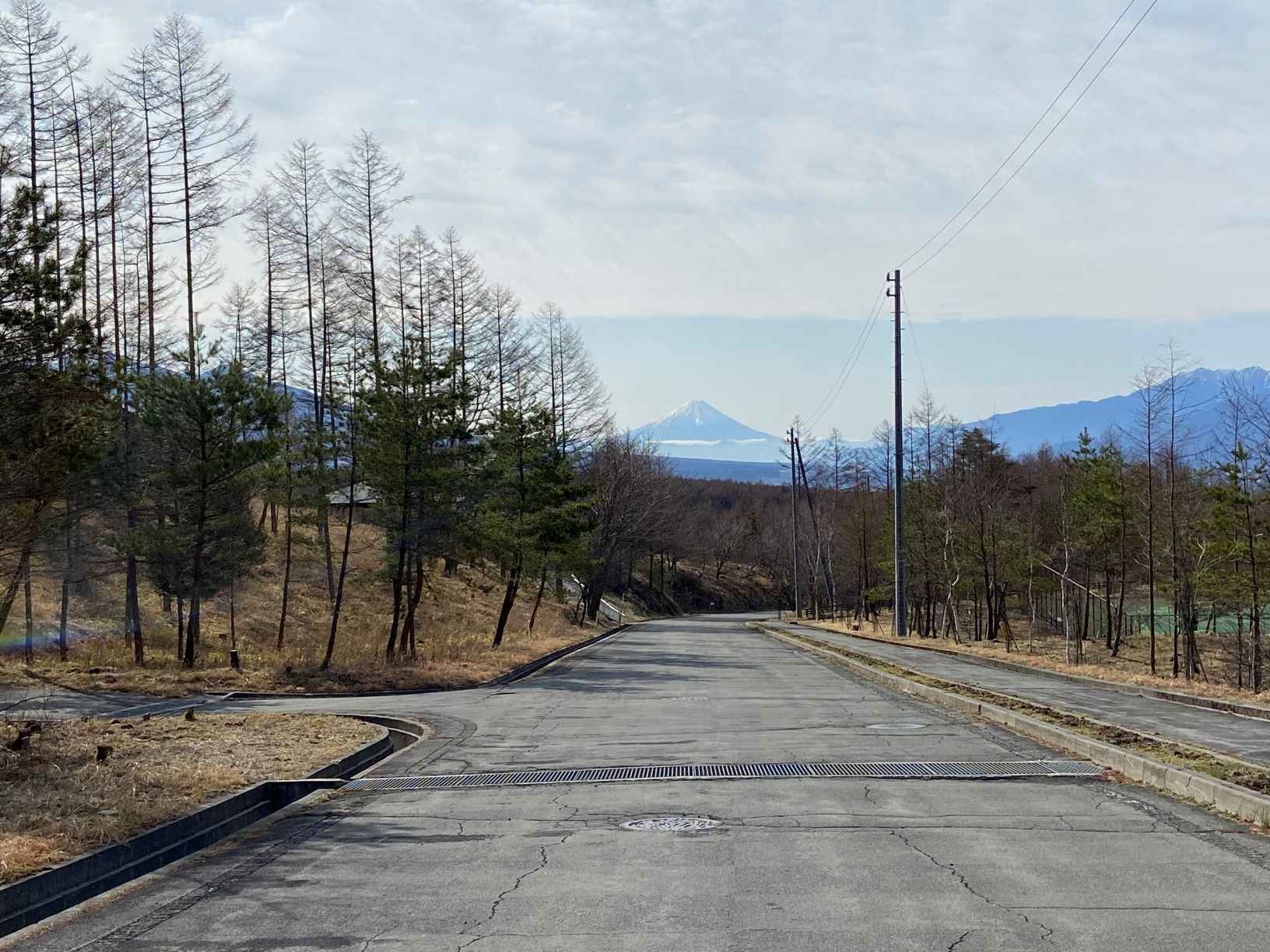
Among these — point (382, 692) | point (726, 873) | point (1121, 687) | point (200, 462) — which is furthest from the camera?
point (200, 462)

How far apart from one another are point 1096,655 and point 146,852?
46.1m

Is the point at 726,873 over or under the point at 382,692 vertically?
over

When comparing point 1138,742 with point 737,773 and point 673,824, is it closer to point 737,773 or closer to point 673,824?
point 737,773

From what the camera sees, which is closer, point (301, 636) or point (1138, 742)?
point (1138, 742)

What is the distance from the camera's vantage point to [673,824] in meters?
8.07

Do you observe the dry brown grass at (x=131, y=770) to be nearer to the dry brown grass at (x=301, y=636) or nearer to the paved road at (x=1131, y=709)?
the dry brown grass at (x=301, y=636)

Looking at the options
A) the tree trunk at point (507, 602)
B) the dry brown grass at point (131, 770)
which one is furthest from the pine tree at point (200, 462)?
the dry brown grass at point (131, 770)

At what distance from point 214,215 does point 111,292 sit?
956 centimetres

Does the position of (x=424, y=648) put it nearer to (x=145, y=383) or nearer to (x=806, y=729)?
(x=145, y=383)

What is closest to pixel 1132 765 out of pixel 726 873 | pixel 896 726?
pixel 896 726

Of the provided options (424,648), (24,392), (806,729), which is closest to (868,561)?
(424,648)

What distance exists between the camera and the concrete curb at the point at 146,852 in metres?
5.91

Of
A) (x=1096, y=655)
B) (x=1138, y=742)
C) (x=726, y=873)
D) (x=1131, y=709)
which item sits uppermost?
(x=726, y=873)

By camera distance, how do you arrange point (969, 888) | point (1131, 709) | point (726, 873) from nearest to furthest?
point (969, 888) < point (726, 873) < point (1131, 709)
